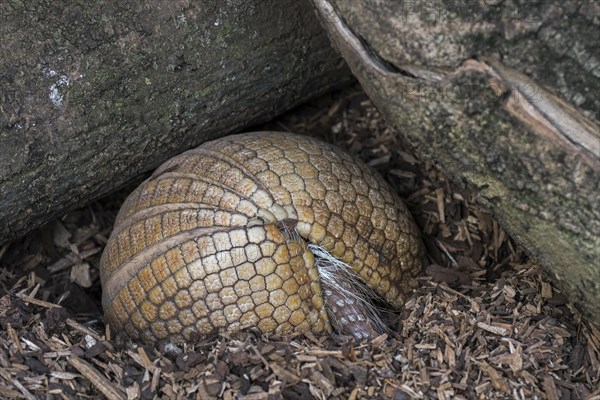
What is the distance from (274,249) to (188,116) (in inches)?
39.3

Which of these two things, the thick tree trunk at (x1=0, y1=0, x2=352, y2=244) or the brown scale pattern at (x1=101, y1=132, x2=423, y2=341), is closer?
the brown scale pattern at (x1=101, y1=132, x2=423, y2=341)

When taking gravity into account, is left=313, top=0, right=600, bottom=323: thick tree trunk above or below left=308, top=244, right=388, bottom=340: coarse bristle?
above

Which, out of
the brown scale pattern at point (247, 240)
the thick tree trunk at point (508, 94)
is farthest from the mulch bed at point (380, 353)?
the thick tree trunk at point (508, 94)

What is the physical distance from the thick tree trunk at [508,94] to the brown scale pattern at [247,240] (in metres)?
0.69

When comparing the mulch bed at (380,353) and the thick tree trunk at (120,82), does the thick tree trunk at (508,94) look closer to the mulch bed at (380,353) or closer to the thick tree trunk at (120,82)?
the mulch bed at (380,353)

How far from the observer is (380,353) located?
3232 millimetres

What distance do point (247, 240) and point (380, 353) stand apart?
0.77 metres

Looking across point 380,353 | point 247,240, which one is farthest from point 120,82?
point 380,353

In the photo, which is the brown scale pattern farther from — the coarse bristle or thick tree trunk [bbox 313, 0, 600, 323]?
thick tree trunk [bbox 313, 0, 600, 323]

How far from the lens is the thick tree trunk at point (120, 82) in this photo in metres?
3.37

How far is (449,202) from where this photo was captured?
164 inches

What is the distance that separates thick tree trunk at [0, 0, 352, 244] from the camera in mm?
3365

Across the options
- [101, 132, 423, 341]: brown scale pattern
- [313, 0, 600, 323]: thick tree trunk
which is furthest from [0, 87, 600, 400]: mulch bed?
[313, 0, 600, 323]: thick tree trunk

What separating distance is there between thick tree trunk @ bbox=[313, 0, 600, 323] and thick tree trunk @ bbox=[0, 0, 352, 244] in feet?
3.35
